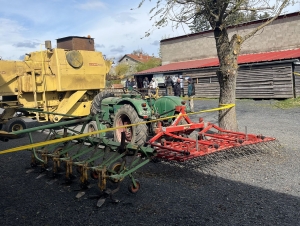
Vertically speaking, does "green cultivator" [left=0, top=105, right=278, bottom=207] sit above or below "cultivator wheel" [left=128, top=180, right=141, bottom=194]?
above

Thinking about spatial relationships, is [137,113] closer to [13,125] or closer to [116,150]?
[116,150]

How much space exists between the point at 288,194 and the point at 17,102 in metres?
8.43

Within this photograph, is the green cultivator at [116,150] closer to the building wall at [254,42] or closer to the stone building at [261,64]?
the stone building at [261,64]

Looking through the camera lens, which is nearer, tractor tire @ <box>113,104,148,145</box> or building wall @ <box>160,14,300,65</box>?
tractor tire @ <box>113,104,148,145</box>

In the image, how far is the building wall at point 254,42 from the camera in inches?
736

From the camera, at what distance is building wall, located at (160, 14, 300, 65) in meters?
18.7

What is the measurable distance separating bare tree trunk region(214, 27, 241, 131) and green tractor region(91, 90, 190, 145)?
3.15ft

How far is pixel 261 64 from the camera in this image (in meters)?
17.1

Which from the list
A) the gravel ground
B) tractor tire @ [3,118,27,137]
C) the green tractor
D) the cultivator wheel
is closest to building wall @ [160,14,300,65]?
the green tractor

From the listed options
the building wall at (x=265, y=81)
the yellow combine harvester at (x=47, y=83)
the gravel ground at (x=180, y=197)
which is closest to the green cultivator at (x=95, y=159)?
the gravel ground at (x=180, y=197)

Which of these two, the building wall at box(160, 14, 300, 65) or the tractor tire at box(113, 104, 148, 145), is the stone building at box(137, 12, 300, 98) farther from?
the tractor tire at box(113, 104, 148, 145)

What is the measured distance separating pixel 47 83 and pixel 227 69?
5557 millimetres

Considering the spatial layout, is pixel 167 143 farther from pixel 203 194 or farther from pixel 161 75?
pixel 161 75

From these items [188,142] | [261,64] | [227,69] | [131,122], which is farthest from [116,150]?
[261,64]
